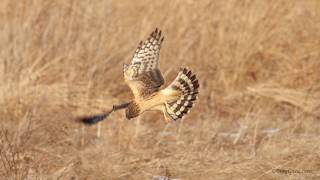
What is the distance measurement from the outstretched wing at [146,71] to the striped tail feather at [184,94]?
12 cm

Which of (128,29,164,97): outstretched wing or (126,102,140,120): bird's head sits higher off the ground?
(128,29,164,97): outstretched wing

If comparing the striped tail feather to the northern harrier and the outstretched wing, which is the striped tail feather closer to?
the northern harrier

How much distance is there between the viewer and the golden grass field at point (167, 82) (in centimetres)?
514

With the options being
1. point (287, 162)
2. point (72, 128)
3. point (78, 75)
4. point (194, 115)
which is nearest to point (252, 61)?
point (194, 115)

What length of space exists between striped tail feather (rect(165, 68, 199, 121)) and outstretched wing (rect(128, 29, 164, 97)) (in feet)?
0.39

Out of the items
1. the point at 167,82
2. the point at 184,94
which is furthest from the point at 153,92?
the point at 167,82

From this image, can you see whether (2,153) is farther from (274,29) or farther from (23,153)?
(274,29)

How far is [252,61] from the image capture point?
793cm

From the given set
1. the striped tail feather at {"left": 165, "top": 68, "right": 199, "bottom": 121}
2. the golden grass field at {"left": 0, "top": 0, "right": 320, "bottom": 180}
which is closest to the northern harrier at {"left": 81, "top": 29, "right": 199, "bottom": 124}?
the striped tail feather at {"left": 165, "top": 68, "right": 199, "bottom": 121}

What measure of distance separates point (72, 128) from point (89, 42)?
1.71 meters

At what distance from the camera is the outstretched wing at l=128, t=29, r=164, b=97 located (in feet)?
13.0

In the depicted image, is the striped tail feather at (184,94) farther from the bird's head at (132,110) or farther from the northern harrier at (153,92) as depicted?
the bird's head at (132,110)

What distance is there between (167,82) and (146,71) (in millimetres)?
3288

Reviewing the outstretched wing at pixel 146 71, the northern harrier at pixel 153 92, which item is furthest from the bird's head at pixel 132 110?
the outstretched wing at pixel 146 71
